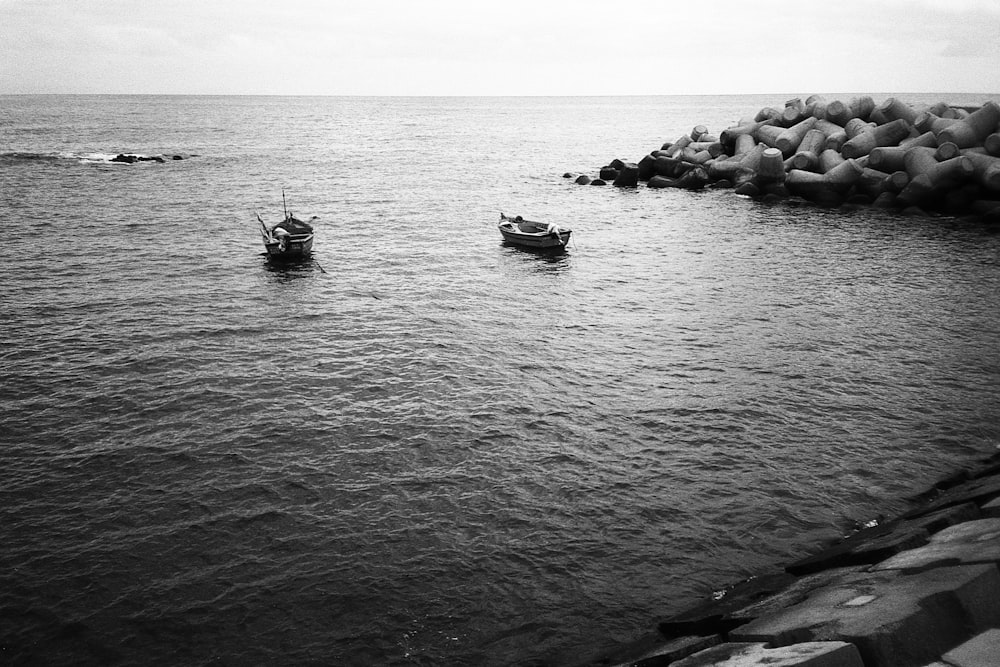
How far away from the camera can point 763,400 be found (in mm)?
19125

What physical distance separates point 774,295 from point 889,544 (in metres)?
19.7

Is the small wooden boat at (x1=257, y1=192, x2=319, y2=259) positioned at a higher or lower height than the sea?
higher

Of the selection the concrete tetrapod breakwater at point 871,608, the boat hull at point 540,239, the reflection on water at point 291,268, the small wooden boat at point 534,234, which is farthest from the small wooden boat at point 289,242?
the concrete tetrapod breakwater at point 871,608

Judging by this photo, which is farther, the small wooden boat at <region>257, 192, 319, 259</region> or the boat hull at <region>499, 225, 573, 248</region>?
the boat hull at <region>499, 225, 573, 248</region>

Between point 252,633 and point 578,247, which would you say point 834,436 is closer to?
point 252,633

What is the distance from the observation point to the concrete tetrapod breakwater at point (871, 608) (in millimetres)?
6930

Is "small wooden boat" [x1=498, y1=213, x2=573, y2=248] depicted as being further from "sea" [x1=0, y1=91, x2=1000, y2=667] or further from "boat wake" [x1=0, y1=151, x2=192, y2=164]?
"boat wake" [x1=0, y1=151, x2=192, y2=164]

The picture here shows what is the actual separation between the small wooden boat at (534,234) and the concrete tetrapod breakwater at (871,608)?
25712 millimetres

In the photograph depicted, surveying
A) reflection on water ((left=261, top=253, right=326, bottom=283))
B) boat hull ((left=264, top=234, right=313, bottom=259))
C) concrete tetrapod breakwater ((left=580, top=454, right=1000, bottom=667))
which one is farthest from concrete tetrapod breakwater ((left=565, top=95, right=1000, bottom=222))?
concrete tetrapod breakwater ((left=580, top=454, right=1000, bottom=667))

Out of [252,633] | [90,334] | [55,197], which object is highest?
[55,197]

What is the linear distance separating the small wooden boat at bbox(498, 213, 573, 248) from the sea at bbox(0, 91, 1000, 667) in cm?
90

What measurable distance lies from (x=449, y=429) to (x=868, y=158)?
38658mm

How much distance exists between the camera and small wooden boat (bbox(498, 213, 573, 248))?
36906 millimetres

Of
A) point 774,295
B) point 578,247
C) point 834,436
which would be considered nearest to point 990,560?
point 834,436
